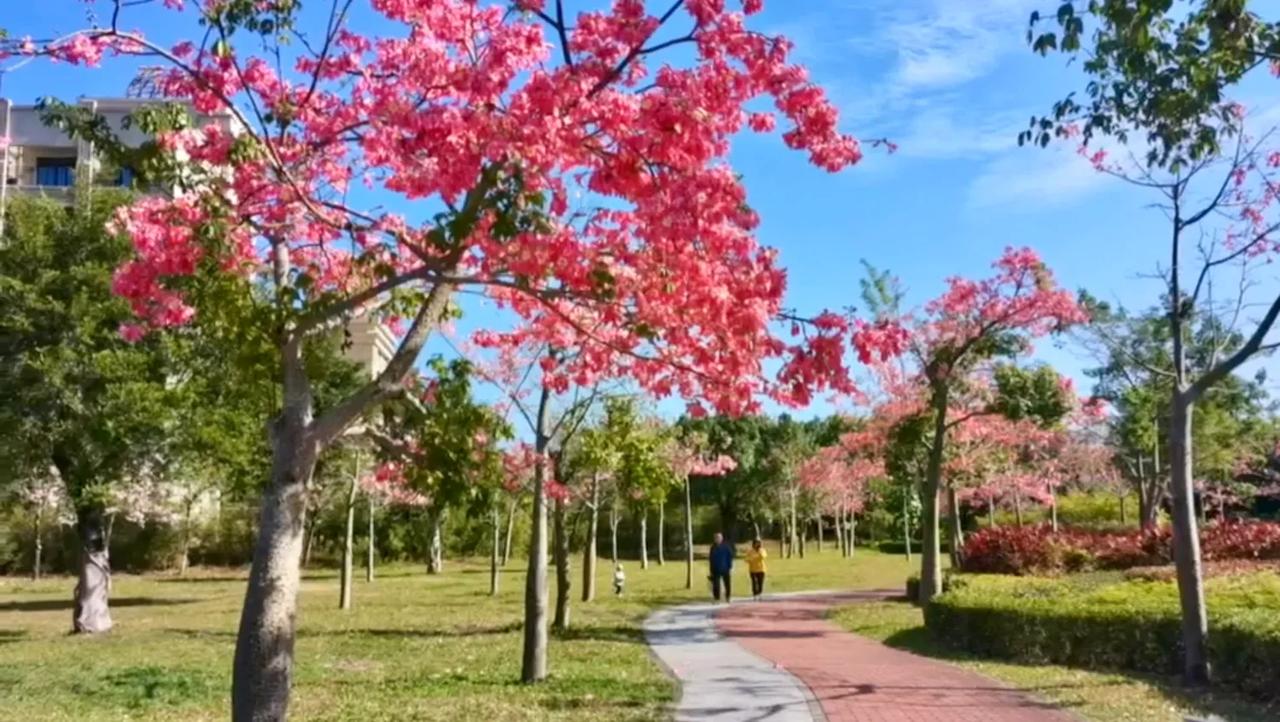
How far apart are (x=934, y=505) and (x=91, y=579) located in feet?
54.1

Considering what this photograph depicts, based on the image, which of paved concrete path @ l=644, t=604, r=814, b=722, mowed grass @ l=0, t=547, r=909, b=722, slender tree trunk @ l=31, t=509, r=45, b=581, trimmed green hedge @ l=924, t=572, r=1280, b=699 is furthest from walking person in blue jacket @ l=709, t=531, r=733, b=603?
slender tree trunk @ l=31, t=509, r=45, b=581

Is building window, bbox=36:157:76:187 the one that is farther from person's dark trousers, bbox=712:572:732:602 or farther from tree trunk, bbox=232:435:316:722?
tree trunk, bbox=232:435:316:722

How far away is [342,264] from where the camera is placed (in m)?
8.92

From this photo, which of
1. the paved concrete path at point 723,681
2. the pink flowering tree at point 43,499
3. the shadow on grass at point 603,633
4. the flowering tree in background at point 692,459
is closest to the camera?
the paved concrete path at point 723,681

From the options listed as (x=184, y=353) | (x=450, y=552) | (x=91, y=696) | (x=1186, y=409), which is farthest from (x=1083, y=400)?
(x=450, y=552)

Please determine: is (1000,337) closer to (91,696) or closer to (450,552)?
(91,696)

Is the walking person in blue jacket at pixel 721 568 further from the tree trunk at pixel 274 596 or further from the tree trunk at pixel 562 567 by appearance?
the tree trunk at pixel 274 596

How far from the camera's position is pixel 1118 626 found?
12.7 m

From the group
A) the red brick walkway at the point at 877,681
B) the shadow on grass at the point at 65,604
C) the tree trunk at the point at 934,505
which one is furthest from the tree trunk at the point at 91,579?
the tree trunk at the point at 934,505

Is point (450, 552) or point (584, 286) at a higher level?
point (584, 286)

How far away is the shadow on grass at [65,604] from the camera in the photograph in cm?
2817

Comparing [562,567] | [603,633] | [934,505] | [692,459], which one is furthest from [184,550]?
[934,505]

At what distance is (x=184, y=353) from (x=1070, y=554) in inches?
720

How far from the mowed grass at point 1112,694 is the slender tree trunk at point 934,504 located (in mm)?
5820
